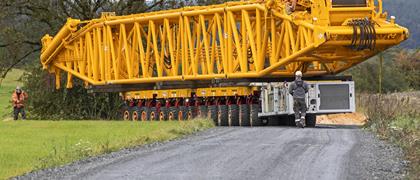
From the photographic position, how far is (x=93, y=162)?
16.1 m

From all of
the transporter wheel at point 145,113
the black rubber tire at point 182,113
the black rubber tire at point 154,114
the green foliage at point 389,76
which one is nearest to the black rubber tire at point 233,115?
the black rubber tire at point 182,113

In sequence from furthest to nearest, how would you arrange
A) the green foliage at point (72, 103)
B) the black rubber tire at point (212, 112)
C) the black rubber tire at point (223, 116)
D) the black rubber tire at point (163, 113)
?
the green foliage at point (72, 103), the black rubber tire at point (163, 113), the black rubber tire at point (212, 112), the black rubber tire at point (223, 116)

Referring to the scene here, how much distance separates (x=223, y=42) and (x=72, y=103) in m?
12.2

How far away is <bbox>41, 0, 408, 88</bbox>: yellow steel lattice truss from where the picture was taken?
2812cm

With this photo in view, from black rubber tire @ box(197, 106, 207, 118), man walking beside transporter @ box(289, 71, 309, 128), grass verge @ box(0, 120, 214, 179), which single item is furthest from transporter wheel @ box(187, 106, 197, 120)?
man walking beside transporter @ box(289, 71, 309, 128)

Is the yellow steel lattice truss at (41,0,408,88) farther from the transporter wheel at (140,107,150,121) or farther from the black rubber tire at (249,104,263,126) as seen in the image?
the transporter wheel at (140,107,150,121)

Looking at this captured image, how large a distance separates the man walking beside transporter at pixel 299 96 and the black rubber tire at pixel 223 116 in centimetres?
403

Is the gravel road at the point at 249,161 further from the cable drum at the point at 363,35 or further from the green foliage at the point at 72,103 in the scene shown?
the green foliage at the point at 72,103

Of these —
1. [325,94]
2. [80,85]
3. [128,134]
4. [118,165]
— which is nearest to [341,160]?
[118,165]

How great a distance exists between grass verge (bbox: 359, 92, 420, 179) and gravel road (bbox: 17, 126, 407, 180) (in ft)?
0.97

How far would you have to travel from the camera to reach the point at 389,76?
77812 mm

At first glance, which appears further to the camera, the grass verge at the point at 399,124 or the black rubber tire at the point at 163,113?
the black rubber tire at the point at 163,113

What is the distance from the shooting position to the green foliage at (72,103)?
42.5 metres

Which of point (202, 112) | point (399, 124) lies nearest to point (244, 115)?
point (202, 112)
